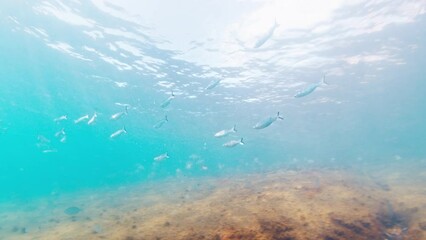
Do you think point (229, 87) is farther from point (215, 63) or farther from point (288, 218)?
point (288, 218)

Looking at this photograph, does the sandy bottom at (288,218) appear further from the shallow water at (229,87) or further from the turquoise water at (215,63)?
the turquoise water at (215,63)

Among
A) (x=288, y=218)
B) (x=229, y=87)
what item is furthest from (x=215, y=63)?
(x=288, y=218)

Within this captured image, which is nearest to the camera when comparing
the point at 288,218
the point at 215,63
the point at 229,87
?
the point at 288,218

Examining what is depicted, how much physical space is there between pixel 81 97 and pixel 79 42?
16892 millimetres

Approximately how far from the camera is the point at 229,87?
29.3 m

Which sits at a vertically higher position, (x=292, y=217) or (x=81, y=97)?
(x=81, y=97)

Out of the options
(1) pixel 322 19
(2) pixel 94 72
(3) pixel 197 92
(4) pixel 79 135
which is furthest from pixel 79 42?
(4) pixel 79 135

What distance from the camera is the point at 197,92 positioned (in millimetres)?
31516

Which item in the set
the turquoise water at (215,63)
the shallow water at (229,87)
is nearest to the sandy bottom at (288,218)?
the shallow water at (229,87)

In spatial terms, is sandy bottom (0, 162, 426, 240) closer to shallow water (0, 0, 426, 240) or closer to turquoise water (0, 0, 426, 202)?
shallow water (0, 0, 426, 240)

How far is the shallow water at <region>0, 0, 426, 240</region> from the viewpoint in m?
9.23

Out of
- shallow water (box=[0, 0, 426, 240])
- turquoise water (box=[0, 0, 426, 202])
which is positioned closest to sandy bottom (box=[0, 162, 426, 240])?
shallow water (box=[0, 0, 426, 240])

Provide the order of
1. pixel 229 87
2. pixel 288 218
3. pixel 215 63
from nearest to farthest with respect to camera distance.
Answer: pixel 288 218
pixel 215 63
pixel 229 87

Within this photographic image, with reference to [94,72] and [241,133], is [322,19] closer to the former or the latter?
[94,72]
